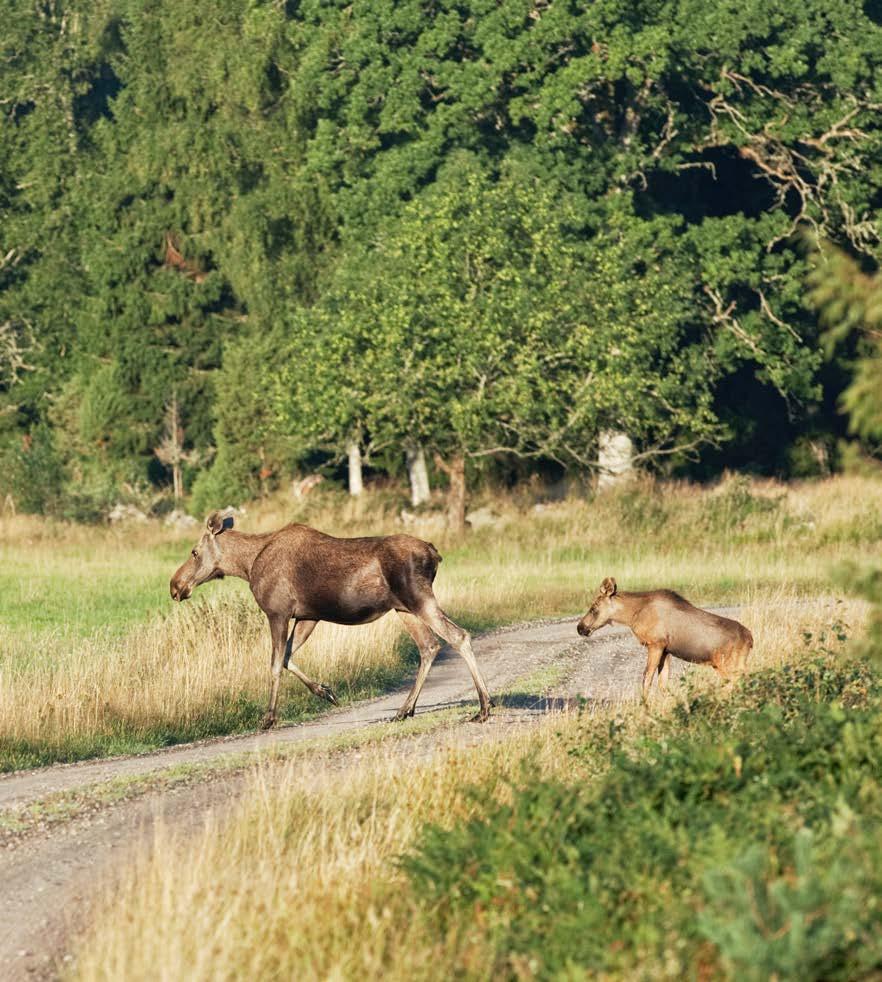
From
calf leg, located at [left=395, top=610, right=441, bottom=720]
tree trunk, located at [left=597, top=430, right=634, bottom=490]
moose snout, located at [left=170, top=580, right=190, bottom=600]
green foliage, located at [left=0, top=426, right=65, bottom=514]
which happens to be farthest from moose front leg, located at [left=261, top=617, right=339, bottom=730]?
green foliage, located at [left=0, top=426, right=65, bottom=514]

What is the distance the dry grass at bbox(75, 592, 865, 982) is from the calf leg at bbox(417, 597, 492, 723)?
3878 mm

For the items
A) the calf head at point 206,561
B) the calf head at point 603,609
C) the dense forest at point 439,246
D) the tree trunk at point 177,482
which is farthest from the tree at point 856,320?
the tree trunk at point 177,482

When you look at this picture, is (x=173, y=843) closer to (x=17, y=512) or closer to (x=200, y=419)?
(x=17, y=512)

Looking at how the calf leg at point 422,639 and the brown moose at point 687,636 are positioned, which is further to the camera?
the calf leg at point 422,639

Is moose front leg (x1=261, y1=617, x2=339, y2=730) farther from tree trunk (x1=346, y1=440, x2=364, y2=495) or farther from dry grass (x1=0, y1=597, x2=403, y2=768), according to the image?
tree trunk (x1=346, y1=440, x2=364, y2=495)

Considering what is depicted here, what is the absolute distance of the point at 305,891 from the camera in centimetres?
916

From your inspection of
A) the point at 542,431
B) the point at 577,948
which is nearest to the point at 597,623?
the point at 577,948

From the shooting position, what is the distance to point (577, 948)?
793cm

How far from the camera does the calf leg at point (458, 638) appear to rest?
16.6 metres

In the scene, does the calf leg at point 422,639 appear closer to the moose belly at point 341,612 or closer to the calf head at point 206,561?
the moose belly at point 341,612

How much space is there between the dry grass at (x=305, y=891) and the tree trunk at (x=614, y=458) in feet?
115

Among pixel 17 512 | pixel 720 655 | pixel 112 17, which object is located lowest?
pixel 17 512

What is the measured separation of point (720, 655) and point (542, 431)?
2897 cm

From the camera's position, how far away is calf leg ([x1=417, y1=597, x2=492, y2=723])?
54.5ft
